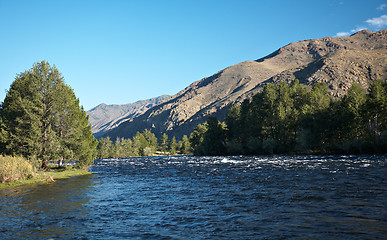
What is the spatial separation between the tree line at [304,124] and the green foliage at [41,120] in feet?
194

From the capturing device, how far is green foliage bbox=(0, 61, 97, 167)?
121 feet

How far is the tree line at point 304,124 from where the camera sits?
63.2 metres

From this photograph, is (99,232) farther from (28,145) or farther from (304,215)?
(28,145)

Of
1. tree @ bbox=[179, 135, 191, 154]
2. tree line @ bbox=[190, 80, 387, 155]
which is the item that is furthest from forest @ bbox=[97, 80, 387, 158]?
tree @ bbox=[179, 135, 191, 154]

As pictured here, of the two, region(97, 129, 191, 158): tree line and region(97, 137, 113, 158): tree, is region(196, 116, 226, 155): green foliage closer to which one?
region(97, 129, 191, 158): tree line

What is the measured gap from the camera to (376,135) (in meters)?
58.0

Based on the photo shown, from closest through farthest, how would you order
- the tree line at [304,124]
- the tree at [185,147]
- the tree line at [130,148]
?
1. the tree line at [304,124]
2. the tree line at [130,148]
3. the tree at [185,147]

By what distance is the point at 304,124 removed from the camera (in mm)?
77188

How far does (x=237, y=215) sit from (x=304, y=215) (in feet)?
10.5

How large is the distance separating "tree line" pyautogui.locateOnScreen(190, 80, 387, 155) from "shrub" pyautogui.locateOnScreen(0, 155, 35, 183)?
6371cm

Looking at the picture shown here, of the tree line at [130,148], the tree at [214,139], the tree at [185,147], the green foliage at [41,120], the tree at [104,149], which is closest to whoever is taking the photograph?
the green foliage at [41,120]

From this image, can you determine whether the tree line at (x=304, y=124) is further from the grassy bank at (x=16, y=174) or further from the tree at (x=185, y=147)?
the grassy bank at (x=16, y=174)

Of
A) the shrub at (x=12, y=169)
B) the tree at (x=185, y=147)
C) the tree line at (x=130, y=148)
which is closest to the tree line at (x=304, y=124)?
the tree at (x=185, y=147)

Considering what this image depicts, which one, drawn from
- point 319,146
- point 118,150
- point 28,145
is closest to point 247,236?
point 28,145
